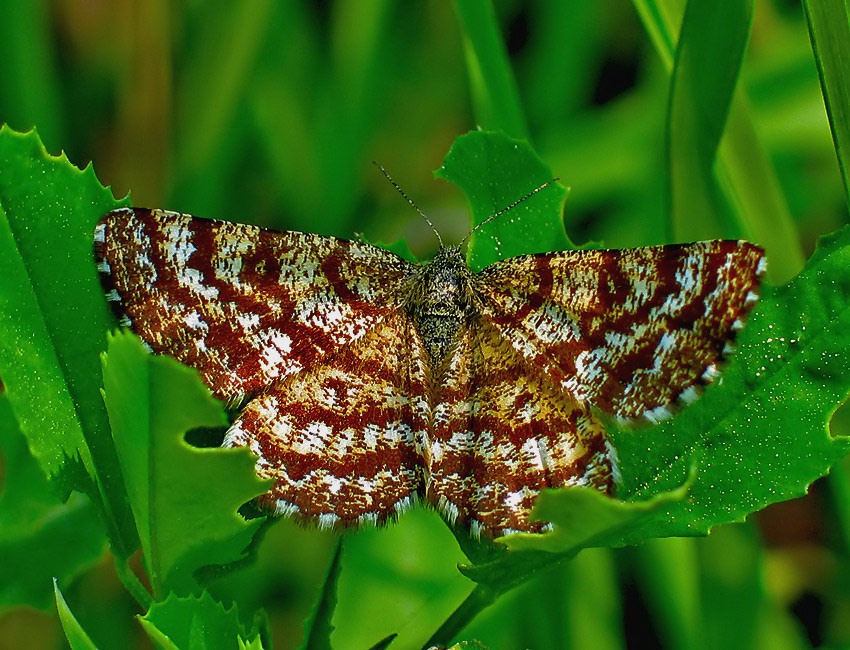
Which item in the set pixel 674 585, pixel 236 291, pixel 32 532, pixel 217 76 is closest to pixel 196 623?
pixel 236 291

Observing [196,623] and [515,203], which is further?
[515,203]

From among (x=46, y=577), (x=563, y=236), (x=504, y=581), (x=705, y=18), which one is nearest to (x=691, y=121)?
(x=705, y=18)

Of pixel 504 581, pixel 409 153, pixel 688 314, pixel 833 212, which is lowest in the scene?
pixel 504 581

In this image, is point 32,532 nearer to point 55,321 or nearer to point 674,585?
point 55,321

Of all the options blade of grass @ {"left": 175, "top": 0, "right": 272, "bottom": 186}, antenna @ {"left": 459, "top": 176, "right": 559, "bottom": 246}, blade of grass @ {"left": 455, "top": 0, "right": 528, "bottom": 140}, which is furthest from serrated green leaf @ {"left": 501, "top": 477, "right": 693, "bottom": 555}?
blade of grass @ {"left": 175, "top": 0, "right": 272, "bottom": 186}

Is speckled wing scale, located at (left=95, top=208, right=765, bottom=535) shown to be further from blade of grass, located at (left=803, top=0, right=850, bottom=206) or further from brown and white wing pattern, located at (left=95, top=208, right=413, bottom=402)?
blade of grass, located at (left=803, top=0, right=850, bottom=206)

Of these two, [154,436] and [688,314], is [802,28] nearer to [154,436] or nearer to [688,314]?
[688,314]
